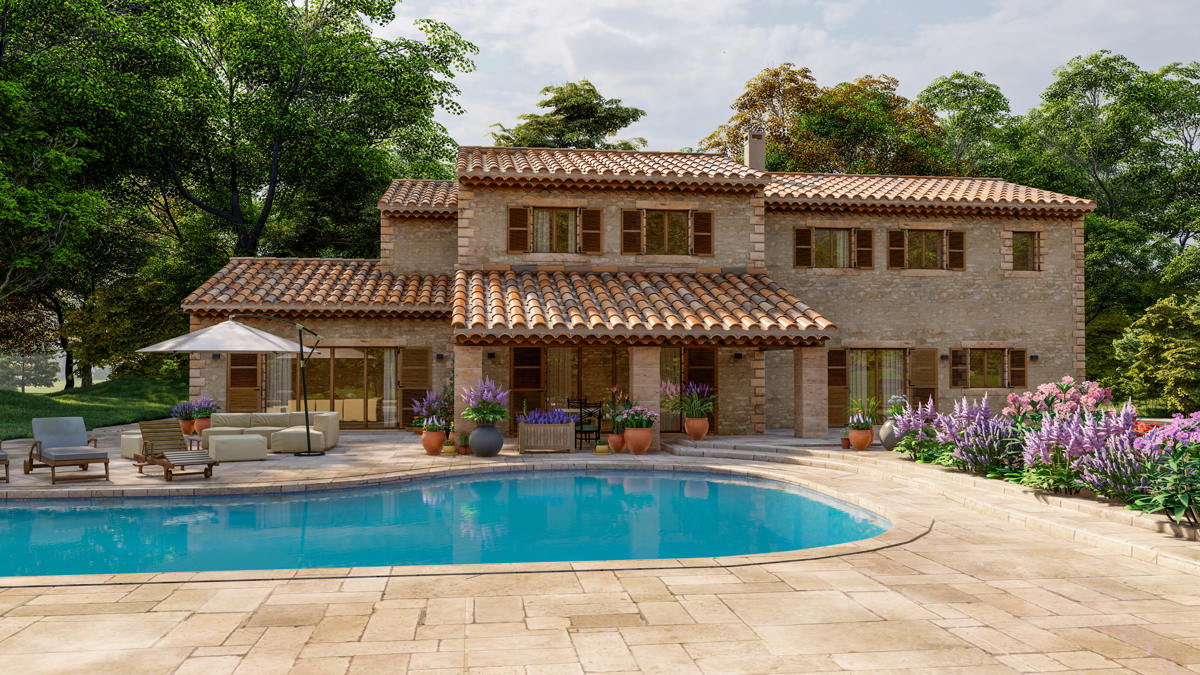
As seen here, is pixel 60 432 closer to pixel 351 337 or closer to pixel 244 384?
pixel 244 384

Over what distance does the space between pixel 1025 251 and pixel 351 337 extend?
18.9 metres

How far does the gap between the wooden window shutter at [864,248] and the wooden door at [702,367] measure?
16.8ft

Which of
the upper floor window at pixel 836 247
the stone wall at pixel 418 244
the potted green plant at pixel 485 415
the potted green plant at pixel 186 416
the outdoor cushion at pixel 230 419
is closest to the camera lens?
the potted green plant at pixel 485 415

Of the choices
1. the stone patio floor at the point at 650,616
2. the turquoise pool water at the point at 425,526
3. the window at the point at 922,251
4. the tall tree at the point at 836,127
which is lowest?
the turquoise pool water at the point at 425,526

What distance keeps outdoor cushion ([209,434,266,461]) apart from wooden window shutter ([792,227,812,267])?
45.6 ft

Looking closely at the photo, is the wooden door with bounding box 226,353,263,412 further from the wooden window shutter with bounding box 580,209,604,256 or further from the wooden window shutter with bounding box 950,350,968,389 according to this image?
the wooden window shutter with bounding box 950,350,968,389

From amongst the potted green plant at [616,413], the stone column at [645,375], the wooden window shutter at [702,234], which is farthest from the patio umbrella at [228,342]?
the wooden window shutter at [702,234]

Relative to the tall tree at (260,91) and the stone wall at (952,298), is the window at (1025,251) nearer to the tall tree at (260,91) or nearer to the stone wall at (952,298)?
→ the stone wall at (952,298)

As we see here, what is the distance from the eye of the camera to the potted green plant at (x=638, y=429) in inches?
623

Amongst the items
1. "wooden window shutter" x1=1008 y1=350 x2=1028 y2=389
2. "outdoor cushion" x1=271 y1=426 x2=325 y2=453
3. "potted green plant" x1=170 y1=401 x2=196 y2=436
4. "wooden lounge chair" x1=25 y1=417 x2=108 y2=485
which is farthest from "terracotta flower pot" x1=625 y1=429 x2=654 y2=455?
"wooden window shutter" x1=1008 y1=350 x2=1028 y2=389

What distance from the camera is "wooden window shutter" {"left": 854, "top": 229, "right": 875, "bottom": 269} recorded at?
20.4 metres

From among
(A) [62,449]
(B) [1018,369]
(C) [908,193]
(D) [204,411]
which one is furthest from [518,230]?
(B) [1018,369]

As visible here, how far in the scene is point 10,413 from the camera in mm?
21969

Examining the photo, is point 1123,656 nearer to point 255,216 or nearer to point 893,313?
point 893,313
